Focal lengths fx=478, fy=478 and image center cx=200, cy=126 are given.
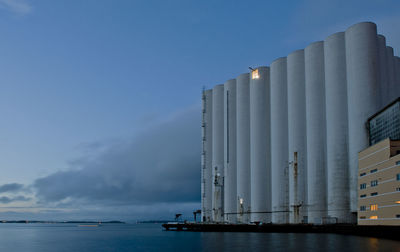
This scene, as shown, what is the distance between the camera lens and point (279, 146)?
317 feet

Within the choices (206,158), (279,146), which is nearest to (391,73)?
(279,146)

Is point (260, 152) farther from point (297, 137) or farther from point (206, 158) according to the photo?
point (206, 158)

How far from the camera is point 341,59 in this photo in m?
86.8

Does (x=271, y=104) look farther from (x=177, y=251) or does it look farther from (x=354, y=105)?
(x=177, y=251)

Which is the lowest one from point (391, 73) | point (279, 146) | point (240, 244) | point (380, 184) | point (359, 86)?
point (240, 244)

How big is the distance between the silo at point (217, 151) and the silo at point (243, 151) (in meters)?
6.55

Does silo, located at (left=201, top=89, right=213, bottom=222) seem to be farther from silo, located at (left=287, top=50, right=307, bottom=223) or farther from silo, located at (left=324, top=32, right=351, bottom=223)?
silo, located at (left=324, top=32, right=351, bottom=223)

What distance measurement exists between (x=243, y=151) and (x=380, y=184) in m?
44.0

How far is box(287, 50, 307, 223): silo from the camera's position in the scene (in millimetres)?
90375

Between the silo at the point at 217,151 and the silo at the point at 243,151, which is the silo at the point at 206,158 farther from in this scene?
the silo at the point at 243,151

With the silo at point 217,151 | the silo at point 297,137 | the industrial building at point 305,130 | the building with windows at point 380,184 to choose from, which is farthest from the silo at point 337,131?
the silo at point 217,151

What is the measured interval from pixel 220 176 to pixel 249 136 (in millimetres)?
14459

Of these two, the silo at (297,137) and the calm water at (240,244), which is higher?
the silo at (297,137)

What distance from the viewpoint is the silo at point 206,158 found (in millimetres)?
124125
